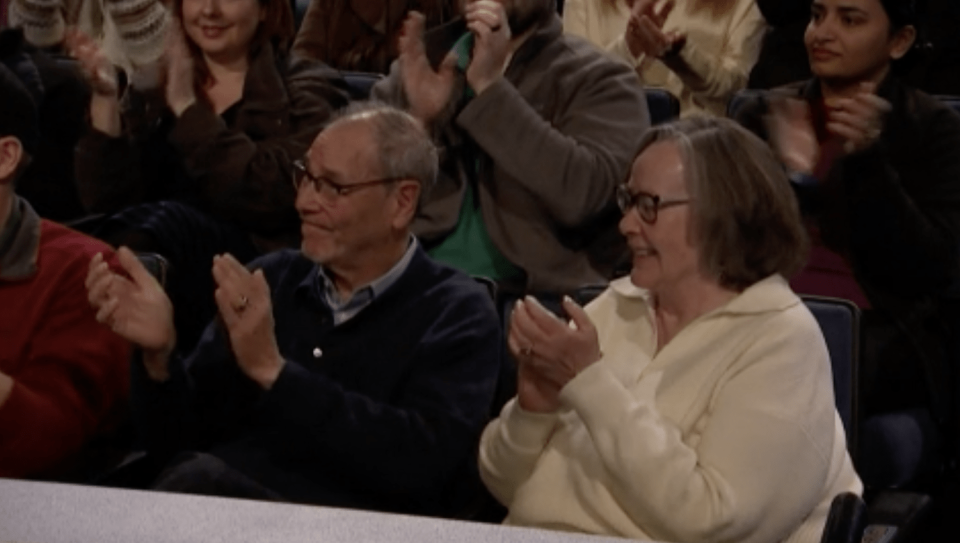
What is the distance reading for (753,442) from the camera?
1870 mm

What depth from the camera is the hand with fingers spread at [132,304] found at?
89.2 inches

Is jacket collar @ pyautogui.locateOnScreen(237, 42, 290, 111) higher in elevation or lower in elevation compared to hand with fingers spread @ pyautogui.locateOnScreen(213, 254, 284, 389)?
lower

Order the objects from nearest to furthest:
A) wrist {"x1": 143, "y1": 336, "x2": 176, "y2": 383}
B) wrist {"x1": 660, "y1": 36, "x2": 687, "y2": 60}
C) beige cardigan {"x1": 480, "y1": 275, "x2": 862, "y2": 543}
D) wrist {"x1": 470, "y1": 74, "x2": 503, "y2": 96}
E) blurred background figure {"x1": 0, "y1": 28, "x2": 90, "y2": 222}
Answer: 1. beige cardigan {"x1": 480, "y1": 275, "x2": 862, "y2": 543}
2. wrist {"x1": 143, "y1": 336, "x2": 176, "y2": 383}
3. wrist {"x1": 470, "y1": 74, "x2": 503, "y2": 96}
4. blurred background figure {"x1": 0, "y1": 28, "x2": 90, "y2": 222}
5. wrist {"x1": 660, "y1": 36, "x2": 687, "y2": 60}

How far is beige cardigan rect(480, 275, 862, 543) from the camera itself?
73.8 inches

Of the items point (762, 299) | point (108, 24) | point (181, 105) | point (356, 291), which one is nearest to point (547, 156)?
point (356, 291)

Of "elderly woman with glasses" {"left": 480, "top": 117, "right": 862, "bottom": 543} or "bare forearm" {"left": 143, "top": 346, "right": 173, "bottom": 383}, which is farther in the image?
"bare forearm" {"left": 143, "top": 346, "right": 173, "bottom": 383}

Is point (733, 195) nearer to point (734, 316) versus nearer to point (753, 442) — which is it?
point (734, 316)

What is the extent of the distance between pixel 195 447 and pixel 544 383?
612 mm

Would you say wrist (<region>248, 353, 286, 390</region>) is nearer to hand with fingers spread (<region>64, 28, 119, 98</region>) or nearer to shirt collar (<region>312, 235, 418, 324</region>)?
shirt collar (<region>312, 235, 418, 324</region>)

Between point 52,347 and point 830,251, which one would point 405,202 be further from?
point 830,251

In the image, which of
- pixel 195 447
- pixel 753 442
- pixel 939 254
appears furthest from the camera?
pixel 939 254

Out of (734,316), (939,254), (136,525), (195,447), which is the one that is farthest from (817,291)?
(136,525)

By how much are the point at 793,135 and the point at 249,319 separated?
3.46 feet

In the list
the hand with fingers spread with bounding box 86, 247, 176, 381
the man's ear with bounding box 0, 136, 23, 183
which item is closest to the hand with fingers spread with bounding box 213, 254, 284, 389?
the hand with fingers spread with bounding box 86, 247, 176, 381
